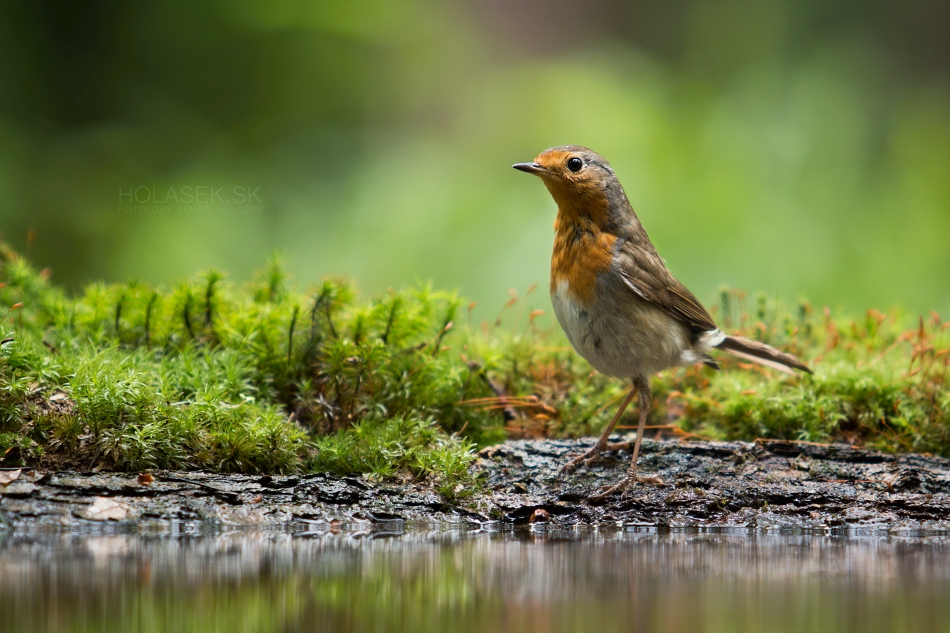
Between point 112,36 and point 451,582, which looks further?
point 112,36

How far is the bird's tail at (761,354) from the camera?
4559 millimetres

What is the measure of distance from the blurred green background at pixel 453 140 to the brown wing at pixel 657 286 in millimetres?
2851

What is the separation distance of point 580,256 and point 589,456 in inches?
40.7

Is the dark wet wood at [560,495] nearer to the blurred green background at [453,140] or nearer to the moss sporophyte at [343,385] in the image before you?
the moss sporophyte at [343,385]

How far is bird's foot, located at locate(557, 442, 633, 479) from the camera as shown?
161 inches

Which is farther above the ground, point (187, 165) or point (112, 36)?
point (112, 36)

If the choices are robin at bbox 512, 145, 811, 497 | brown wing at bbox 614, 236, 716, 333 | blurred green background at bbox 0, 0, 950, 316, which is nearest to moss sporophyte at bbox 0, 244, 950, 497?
robin at bbox 512, 145, 811, 497

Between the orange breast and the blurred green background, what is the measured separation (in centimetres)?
279

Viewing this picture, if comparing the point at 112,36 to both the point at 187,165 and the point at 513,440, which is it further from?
the point at 513,440

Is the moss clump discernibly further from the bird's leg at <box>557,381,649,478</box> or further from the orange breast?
the orange breast

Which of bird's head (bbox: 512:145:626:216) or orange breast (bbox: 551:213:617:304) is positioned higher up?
bird's head (bbox: 512:145:626:216)

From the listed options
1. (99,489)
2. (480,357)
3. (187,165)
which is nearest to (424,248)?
(187,165)

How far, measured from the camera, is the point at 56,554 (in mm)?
2715

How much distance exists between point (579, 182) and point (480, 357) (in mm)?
1187
